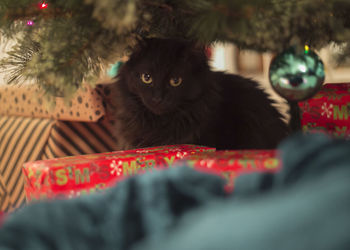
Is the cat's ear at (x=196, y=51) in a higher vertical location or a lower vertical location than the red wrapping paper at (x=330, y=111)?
higher

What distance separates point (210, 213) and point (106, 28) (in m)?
0.38

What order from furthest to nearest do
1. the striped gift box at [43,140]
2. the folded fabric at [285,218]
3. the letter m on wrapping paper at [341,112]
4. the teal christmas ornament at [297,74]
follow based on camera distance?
the striped gift box at [43,140]
the letter m on wrapping paper at [341,112]
the teal christmas ornament at [297,74]
the folded fabric at [285,218]

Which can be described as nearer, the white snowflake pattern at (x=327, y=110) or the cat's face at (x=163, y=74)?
the white snowflake pattern at (x=327, y=110)

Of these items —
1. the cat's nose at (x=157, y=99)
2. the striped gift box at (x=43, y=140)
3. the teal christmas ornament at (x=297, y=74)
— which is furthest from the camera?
the striped gift box at (x=43, y=140)

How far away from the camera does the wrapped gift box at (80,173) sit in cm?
54

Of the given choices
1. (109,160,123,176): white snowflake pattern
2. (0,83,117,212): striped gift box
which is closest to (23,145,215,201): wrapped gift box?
(109,160,123,176): white snowflake pattern

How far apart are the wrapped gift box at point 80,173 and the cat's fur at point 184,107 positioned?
1.06 feet

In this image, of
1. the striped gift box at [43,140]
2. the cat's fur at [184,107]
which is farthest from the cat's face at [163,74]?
the striped gift box at [43,140]

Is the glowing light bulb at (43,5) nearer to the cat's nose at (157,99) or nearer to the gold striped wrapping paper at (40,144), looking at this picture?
the cat's nose at (157,99)

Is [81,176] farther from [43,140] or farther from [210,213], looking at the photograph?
[43,140]

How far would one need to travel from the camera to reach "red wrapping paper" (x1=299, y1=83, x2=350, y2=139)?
2.41 feet

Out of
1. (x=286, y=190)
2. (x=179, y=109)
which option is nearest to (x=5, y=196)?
(x=179, y=109)

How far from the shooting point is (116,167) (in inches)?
Result: 22.4

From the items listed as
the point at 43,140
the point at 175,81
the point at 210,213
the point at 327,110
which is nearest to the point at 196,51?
the point at 175,81
